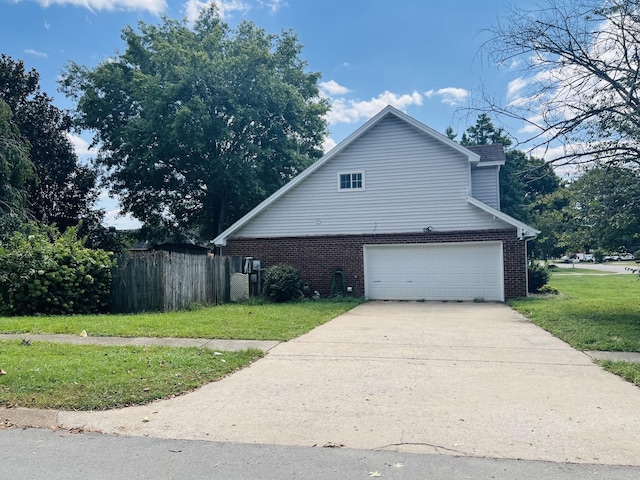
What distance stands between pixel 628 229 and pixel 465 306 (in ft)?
17.0

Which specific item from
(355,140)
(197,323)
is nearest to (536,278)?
(355,140)

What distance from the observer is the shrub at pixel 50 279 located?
12.2 metres

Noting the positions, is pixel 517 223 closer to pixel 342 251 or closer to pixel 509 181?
pixel 342 251

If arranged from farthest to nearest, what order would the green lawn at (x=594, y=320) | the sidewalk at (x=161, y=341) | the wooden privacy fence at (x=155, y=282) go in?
the wooden privacy fence at (x=155, y=282) → the sidewalk at (x=161, y=341) → the green lawn at (x=594, y=320)

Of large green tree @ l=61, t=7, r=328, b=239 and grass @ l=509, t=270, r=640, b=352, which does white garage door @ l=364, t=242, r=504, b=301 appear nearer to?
grass @ l=509, t=270, r=640, b=352

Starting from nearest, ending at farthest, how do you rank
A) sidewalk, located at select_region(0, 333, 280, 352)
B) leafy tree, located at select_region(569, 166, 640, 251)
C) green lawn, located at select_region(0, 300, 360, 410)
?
green lawn, located at select_region(0, 300, 360, 410) < sidewalk, located at select_region(0, 333, 280, 352) < leafy tree, located at select_region(569, 166, 640, 251)

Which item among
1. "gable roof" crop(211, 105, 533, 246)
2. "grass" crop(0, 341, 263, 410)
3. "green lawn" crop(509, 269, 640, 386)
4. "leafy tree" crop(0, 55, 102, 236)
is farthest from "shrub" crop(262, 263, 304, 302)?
"leafy tree" crop(0, 55, 102, 236)

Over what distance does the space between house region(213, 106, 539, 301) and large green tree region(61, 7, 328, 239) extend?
9662 mm

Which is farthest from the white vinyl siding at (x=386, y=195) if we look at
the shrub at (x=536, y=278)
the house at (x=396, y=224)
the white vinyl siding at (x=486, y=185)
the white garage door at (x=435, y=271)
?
the shrub at (x=536, y=278)

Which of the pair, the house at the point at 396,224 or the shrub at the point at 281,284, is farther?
the house at the point at 396,224

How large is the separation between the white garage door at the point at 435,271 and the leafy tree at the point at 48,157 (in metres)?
19.5

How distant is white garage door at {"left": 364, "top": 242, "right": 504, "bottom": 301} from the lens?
15.7 metres

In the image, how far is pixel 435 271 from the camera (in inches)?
634

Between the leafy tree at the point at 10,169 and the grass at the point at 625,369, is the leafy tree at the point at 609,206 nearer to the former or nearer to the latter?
the grass at the point at 625,369
